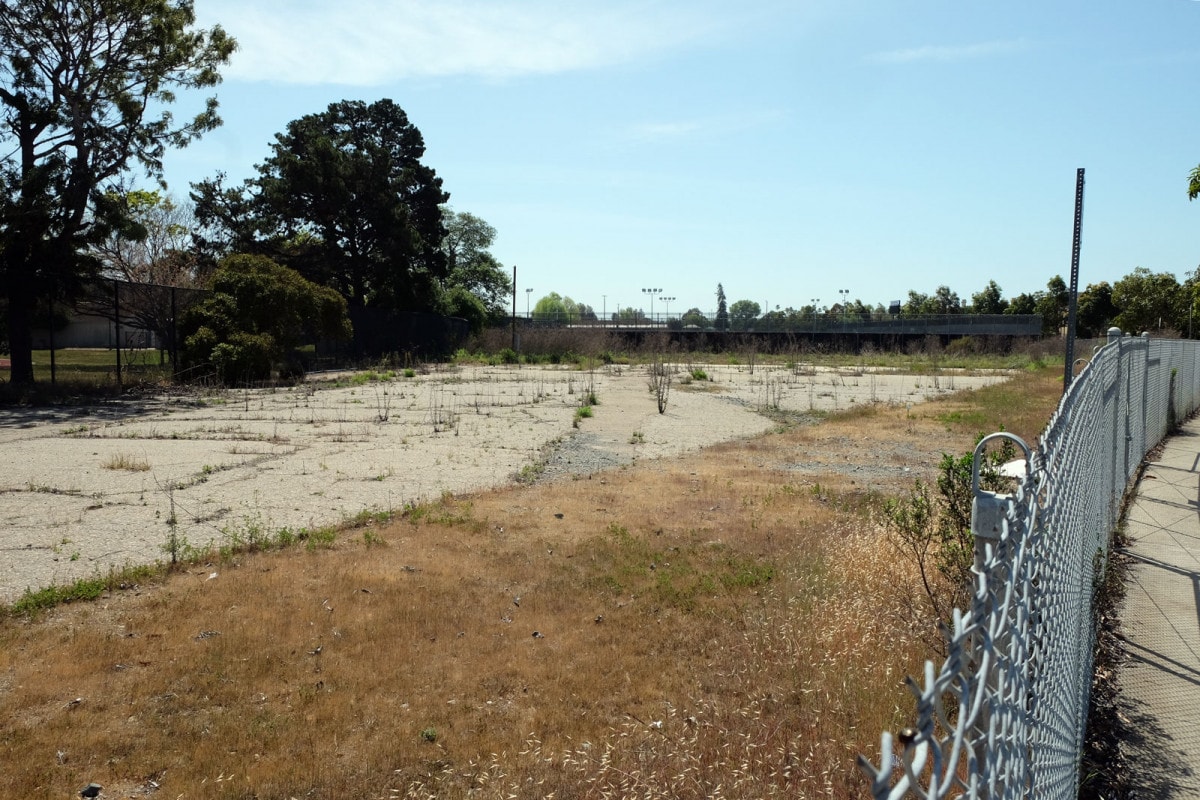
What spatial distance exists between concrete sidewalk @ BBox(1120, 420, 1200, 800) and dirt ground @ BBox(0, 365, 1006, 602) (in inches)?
145

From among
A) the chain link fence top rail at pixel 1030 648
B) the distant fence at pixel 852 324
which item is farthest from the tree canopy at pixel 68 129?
the distant fence at pixel 852 324

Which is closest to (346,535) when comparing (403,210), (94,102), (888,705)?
(888,705)

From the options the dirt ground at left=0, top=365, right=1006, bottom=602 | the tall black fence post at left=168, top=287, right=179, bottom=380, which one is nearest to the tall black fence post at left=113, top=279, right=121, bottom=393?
the tall black fence post at left=168, top=287, right=179, bottom=380

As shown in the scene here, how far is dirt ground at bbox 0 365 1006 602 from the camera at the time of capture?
7672mm

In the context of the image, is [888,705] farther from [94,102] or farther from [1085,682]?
[94,102]

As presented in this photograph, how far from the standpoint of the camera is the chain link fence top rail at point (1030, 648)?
1312mm

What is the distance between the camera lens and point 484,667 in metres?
4.95

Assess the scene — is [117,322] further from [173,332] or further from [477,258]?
[477,258]

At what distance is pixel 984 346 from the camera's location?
52.5 m

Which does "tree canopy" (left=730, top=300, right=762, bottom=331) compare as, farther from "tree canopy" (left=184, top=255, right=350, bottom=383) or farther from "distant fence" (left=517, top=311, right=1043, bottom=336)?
"tree canopy" (left=184, top=255, right=350, bottom=383)

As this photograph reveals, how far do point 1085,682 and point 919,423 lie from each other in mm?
13281

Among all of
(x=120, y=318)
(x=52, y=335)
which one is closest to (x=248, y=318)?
(x=120, y=318)

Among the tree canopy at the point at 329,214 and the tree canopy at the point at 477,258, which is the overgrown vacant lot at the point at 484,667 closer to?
the tree canopy at the point at 329,214

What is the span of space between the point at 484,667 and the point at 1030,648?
3229 millimetres
